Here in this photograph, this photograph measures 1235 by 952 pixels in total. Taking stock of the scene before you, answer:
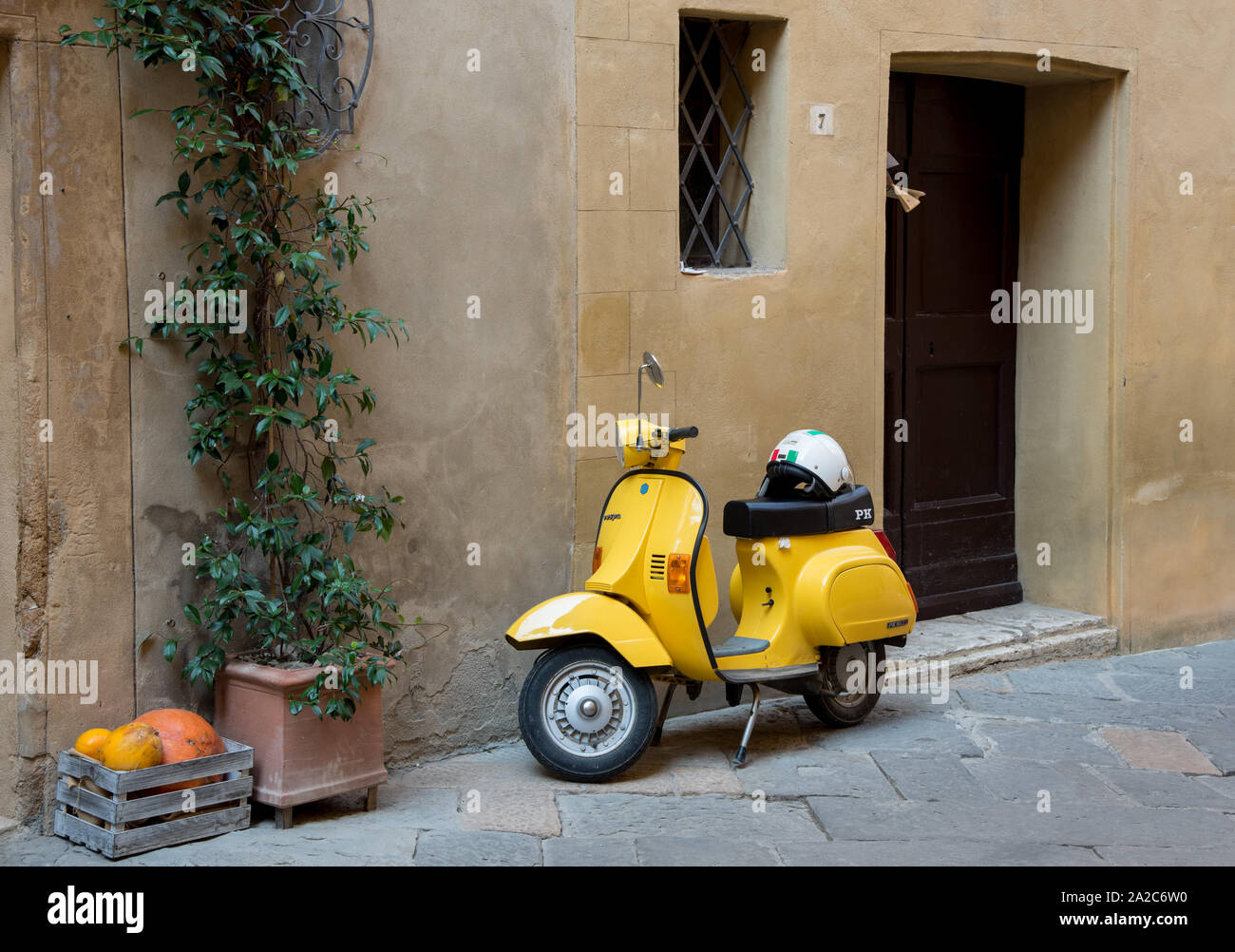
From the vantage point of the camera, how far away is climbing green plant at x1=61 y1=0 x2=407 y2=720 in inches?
172

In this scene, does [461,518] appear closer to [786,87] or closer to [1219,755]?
[786,87]

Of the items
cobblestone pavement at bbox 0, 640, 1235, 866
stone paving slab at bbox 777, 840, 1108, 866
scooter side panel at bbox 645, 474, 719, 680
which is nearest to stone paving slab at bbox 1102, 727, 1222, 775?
cobblestone pavement at bbox 0, 640, 1235, 866

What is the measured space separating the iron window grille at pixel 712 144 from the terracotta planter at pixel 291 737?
2531mm

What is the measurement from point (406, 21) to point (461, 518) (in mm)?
1795

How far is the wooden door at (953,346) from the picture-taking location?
22.4 ft

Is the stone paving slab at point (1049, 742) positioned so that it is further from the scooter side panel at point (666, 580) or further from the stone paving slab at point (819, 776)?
the scooter side panel at point (666, 580)

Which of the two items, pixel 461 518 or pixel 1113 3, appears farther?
pixel 1113 3

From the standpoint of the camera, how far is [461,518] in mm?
5184

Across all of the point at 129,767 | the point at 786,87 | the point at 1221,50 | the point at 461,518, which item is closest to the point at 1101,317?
the point at 1221,50

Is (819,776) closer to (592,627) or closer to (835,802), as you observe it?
(835,802)

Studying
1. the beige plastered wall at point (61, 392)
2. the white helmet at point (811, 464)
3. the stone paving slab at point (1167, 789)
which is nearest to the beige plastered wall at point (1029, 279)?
the white helmet at point (811, 464)

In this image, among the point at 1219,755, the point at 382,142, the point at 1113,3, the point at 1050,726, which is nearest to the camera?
the point at 382,142

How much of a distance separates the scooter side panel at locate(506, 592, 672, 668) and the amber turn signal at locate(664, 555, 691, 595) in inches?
6.6

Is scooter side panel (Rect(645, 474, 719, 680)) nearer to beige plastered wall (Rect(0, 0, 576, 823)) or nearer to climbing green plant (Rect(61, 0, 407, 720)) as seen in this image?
beige plastered wall (Rect(0, 0, 576, 823))
